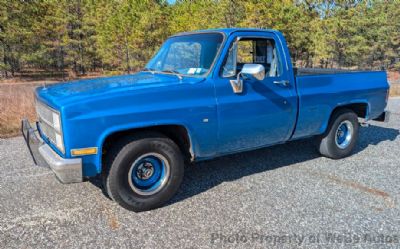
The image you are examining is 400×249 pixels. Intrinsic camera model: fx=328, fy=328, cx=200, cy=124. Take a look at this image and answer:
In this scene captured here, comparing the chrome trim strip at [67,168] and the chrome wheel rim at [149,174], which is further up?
the chrome trim strip at [67,168]

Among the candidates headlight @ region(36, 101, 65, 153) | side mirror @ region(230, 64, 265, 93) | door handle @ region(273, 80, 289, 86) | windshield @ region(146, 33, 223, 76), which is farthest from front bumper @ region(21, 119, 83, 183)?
door handle @ region(273, 80, 289, 86)

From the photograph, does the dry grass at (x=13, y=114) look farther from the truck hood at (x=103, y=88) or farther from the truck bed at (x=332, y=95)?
the truck bed at (x=332, y=95)

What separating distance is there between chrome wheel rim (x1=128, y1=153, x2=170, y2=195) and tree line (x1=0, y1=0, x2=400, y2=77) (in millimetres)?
19737

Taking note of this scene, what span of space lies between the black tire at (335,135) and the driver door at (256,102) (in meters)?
1.05

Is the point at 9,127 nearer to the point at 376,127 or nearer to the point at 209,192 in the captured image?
the point at 209,192

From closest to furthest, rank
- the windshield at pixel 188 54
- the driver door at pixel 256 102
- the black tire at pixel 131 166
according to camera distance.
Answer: the black tire at pixel 131 166 → the driver door at pixel 256 102 → the windshield at pixel 188 54

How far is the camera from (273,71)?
15.4 ft

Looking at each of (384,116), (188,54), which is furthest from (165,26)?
(188,54)

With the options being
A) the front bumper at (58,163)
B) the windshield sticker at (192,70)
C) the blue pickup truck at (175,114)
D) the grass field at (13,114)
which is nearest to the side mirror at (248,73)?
the blue pickup truck at (175,114)

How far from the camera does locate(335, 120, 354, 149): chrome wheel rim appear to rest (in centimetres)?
570

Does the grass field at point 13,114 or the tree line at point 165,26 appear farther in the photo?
the tree line at point 165,26

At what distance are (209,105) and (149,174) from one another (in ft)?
3.51

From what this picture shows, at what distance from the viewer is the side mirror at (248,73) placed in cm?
381

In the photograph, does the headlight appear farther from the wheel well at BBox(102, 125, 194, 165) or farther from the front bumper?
the wheel well at BBox(102, 125, 194, 165)
